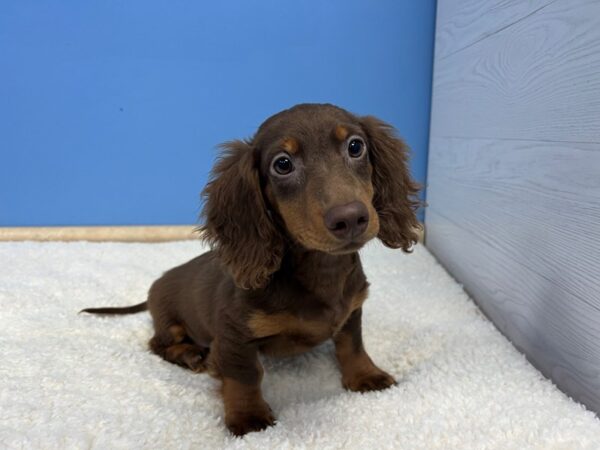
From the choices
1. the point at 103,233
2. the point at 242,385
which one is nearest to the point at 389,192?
the point at 242,385

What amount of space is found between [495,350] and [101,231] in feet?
7.89

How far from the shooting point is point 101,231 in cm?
319

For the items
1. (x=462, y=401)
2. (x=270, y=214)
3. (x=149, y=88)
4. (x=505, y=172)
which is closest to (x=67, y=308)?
(x=270, y=214)

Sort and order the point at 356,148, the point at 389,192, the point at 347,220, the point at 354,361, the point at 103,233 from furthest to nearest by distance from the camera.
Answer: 1. the point at 103,233
2. the point at 354,361
3. the point at 389,192
4. the point at 356,148
5. the point at 347,220

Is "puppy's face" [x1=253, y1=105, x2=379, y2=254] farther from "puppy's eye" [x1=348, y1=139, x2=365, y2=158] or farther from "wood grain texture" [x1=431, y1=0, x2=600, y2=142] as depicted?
"wood grain texture" [x1=431, y1=0, x2=600, y2=142]

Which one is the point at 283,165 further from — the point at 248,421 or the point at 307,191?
the point at 248,421

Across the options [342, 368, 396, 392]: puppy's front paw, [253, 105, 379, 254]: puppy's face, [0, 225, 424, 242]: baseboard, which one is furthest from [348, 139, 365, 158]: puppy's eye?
[0, 225, 424, 242]: baseboard

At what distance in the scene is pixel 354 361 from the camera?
64.2 inches

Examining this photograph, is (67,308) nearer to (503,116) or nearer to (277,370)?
(277,370)

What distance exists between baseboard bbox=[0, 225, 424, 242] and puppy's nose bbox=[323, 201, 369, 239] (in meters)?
2.08

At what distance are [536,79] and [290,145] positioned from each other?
2.94 feet

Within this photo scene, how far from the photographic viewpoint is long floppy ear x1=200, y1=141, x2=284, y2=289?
136 centimetres

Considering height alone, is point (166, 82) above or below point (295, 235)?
above

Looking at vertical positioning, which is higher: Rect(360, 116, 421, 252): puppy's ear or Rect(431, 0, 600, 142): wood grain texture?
Rect(431, 0, 600, 142): wood grain texture
